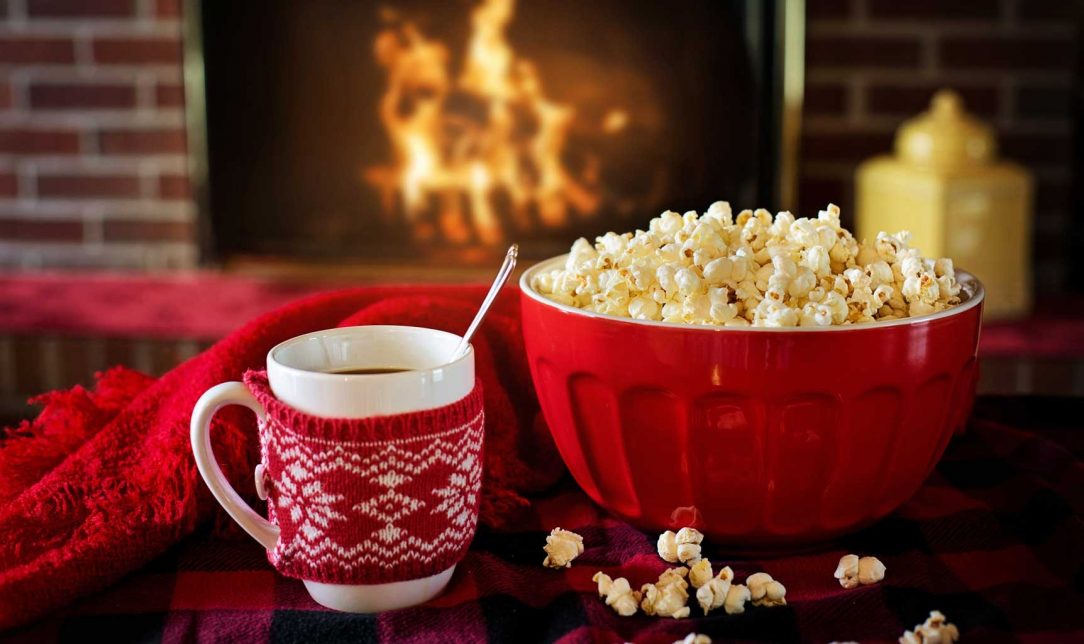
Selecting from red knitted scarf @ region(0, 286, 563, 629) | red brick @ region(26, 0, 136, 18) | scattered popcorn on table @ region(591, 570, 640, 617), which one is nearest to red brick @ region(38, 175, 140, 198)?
red brick @ region(26, 0, 136, 18)

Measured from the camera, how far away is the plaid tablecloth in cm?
57

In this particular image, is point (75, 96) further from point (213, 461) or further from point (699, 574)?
point (699, 574)

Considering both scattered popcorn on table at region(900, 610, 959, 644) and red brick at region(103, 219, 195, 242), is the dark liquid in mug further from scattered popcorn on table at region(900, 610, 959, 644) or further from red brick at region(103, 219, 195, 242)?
red brick at region(103, 219, 195, 242)

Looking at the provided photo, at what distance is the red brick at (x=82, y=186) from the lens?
2.24 meters

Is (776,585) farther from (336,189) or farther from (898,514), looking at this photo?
(336,189)

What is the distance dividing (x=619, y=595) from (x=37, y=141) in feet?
6.59

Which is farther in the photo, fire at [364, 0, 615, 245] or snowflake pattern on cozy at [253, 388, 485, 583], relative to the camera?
fire at [364, 0, 615, 245]

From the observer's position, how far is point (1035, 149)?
209 cm

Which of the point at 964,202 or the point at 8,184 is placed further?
the point at 8,184

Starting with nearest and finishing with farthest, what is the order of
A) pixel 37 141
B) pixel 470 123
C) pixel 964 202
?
1. pixel 964 202
2. pixel 470 123
3. pixel 37 141

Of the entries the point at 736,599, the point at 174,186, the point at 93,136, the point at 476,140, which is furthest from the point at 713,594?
the point at 93,136

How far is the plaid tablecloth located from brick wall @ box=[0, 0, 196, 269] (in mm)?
1676

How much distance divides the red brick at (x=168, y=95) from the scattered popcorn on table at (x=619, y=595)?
1824mm

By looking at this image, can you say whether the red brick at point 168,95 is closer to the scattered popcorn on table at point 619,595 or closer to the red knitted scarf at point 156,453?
the red knitted scarf at point 156,453
